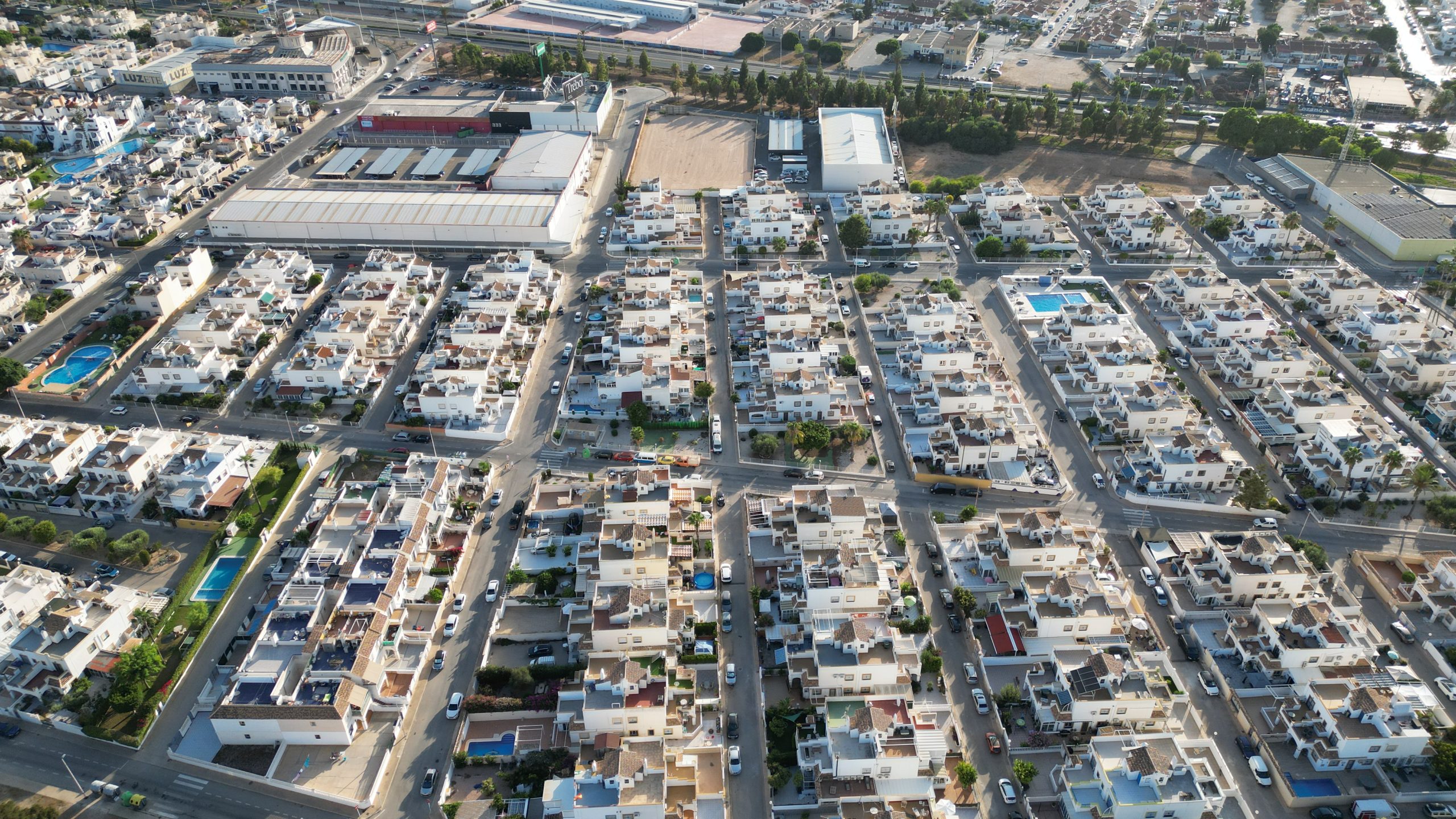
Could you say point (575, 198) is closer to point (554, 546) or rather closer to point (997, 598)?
point (554, 546)

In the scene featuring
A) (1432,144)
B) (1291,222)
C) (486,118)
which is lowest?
(1291,222)

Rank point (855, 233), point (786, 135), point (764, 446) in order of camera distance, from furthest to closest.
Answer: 1. point (786, 135)
2. point (855, 233)
3. point (764, 446)

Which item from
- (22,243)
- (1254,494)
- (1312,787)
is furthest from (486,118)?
(1312,787)

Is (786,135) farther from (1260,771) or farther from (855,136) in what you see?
(1260,771)

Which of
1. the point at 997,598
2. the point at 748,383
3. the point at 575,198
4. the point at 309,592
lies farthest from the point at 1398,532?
the point at 575,198

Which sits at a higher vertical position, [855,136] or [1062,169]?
[855,136]

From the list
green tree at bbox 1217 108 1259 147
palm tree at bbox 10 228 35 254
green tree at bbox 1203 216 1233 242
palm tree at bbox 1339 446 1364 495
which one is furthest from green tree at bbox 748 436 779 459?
green tree at bbox 1217 108 1259 147

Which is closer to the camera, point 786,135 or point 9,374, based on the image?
point 9,374
